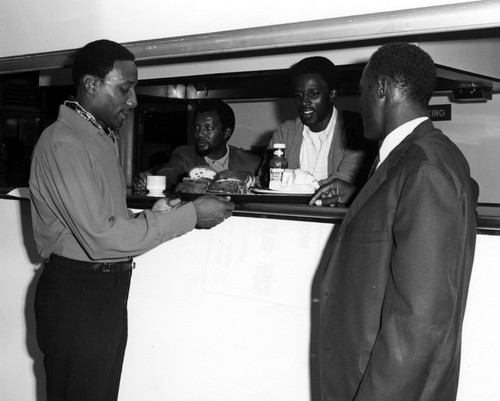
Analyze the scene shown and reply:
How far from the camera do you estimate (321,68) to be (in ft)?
9.43

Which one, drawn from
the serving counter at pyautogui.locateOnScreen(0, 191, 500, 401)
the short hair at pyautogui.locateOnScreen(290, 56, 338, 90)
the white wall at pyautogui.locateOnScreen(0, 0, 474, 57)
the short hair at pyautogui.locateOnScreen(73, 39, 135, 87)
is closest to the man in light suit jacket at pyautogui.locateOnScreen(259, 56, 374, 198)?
the short hair at pyautogui.locateOnScreen(290, 56, 338, 90)

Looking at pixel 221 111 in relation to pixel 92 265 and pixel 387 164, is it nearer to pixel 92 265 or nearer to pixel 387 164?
pixel 92 265

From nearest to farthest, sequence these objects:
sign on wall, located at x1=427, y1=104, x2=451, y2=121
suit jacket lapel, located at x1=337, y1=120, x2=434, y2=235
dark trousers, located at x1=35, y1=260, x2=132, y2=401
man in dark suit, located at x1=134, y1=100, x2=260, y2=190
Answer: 1. suit jacket lapel, located at x1=337, y1=120, x2=434, y2=235
2. dark trousers, located at x1=35, y1=260, x2=132, y2=401
3. man in dark suit, located at x1=134, y1=100, x2=260, y2=190
4. sign on wall, located at x1=427, y1=104, x2=451, y2=121

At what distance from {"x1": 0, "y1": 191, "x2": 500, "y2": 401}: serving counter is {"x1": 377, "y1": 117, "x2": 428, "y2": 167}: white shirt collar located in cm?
44

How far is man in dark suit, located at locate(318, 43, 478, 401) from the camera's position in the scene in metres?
1.30

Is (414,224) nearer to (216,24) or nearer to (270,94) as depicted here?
(216,24)

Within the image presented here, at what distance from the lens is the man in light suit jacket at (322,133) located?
9.46 ft

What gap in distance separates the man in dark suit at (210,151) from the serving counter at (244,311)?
1087mm

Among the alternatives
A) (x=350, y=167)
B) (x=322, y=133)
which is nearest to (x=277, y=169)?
(x=350, y=167)

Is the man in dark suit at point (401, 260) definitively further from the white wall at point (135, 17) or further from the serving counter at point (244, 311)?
the white wall at point (135, 17)

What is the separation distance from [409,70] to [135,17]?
158 cm

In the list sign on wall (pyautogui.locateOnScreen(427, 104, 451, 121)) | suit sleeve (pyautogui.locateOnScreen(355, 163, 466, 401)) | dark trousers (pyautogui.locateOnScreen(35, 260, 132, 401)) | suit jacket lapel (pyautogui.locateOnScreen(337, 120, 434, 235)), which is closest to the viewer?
suit sleeve (pyautogui.locateOnScreen(355, 163, 466, 401))

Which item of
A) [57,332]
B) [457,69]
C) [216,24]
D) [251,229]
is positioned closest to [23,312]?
[57,332]

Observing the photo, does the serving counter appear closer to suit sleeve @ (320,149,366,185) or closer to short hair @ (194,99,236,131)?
suit sleeve @ (320,149,366,185)
